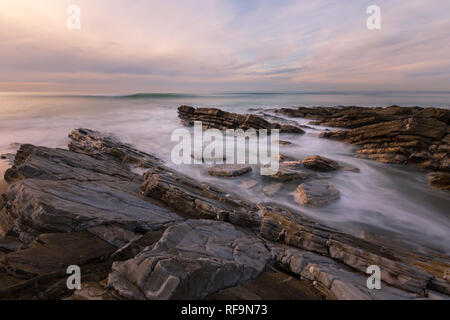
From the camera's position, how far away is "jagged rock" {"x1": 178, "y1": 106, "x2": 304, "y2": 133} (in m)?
18.2

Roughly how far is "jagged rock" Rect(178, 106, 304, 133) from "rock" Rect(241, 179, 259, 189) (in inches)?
405

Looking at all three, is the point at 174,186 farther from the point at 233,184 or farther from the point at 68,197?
the point at 233,184

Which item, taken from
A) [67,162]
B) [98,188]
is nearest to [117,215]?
[98,188]

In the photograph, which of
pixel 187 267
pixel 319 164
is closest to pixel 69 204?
pixel 187 267

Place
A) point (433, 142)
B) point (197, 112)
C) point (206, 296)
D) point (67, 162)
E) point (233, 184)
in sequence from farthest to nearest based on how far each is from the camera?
point (197, 112) < point (433, 142) < point (233, 184) < point (67, 162) < point (206, 296)

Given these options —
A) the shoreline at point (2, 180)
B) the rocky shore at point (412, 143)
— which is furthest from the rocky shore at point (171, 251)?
the rocky shore at point (412, 143)

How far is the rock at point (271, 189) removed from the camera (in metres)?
7.54

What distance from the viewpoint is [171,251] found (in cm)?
310

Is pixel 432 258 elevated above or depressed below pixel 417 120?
below

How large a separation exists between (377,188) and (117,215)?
9035 millimetres

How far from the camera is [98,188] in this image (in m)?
5.23
